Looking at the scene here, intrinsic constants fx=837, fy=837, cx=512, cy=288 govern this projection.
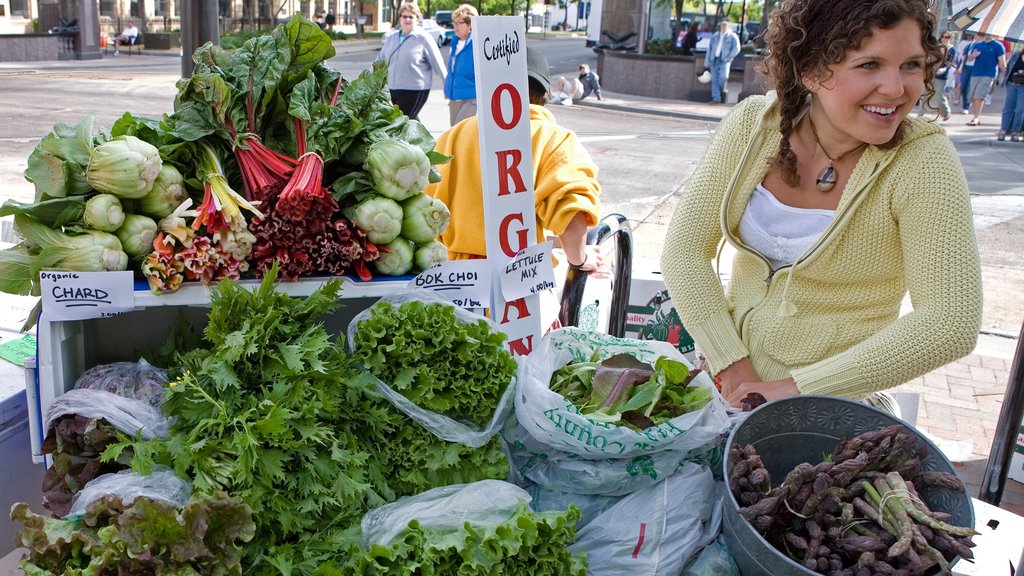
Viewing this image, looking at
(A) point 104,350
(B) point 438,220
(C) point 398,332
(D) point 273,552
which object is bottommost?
(D) point 273,552

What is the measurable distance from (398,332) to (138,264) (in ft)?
2.18

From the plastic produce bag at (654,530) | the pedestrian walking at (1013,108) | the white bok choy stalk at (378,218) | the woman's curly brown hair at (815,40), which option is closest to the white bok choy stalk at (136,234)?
the white bok choy stalk at (378,218)

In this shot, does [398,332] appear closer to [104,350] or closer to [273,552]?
[273,552]

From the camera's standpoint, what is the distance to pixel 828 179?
7.75ft

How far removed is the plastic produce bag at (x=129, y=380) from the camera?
194cm

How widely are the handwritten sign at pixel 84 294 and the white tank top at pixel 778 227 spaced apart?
1.68 metres

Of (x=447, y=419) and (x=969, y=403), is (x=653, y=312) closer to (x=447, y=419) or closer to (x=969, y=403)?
(x=969, y=403)

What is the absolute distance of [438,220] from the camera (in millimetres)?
2137

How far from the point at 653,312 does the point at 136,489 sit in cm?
289

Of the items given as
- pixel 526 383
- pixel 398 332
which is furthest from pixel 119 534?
Answer: pixel 526 383

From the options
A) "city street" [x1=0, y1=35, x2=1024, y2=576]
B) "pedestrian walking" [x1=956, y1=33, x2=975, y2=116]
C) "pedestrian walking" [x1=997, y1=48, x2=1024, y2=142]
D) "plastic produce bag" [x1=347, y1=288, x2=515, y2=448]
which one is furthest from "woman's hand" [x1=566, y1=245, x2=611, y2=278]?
"pedestrian walking" [x1=956, y1=33, x2=975, y2=116]

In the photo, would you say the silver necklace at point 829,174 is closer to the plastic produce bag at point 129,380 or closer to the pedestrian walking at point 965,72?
the plastic produce bag at point 129,380

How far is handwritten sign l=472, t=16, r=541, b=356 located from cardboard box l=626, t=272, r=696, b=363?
1628 millimetres

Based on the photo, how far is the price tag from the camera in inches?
95.7
